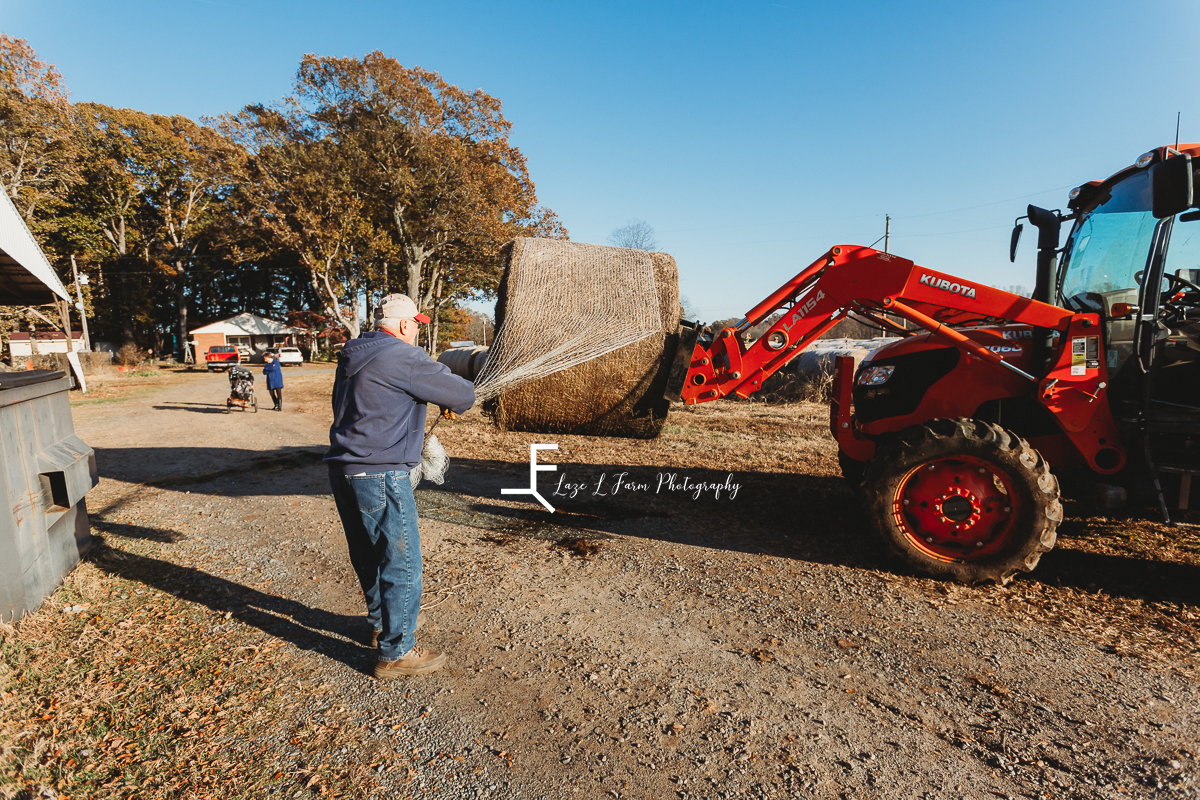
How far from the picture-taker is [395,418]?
318cm

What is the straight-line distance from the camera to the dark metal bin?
3541 mm

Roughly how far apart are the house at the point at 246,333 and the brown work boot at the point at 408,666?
42824 mm

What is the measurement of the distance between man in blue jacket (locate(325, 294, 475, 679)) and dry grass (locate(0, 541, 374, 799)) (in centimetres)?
58

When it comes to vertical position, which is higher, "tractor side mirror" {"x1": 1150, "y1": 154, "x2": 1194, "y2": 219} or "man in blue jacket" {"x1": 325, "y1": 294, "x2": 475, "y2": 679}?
"tractor side mirror" {"x1": 1150, "y1": 154, "x2": 1194, "y2": 219}

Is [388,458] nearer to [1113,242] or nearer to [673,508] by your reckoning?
[673,508]

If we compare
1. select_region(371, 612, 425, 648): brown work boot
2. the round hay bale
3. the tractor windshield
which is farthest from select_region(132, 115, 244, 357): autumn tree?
the tractor windshield

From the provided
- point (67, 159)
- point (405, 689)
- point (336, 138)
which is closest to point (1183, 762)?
point (405, 689)

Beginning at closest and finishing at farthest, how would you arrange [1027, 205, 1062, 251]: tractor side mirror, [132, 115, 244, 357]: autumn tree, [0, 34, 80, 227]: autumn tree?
1. [1027, 205, 1062, 251]: tractor side mirror
2. [0, 34, 80, 227]: autumn tree
3. [132, 115, 244, 357]: autumn tree

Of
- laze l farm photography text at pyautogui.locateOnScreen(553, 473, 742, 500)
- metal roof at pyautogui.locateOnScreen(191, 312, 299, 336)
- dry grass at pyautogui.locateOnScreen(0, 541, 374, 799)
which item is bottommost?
laze l farm photography text at pyautogui.locateOnScreen(553, 473, 742, 500)

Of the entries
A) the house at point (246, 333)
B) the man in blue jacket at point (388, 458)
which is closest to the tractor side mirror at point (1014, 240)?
the man in blue jacket at point (388, 458)

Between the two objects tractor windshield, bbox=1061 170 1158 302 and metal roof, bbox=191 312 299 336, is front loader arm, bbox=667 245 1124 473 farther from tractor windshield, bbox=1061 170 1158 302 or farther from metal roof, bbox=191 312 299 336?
metal roof, bbox=191 312 299 336

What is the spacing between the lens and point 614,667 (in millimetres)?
3291

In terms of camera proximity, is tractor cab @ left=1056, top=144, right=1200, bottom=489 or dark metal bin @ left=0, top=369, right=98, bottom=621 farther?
tractor cab @ left=1056, top=144, right=1200, bottom=489

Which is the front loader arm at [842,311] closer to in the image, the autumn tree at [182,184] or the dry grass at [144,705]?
the dry grass at [144,705]
